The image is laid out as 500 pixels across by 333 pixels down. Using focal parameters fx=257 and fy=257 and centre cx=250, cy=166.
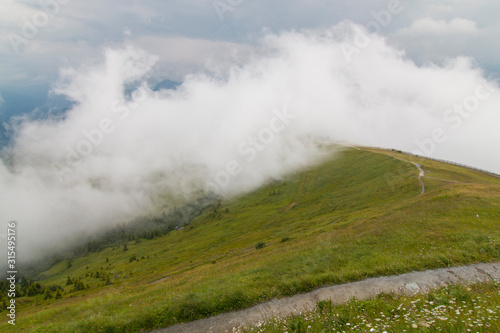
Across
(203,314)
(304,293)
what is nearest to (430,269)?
(304,293)

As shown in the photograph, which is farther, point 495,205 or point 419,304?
point 495,205

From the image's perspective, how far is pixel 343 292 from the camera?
21031 millimetres

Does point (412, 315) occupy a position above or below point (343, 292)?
above

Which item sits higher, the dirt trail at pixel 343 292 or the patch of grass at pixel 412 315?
the patch of grass at pixel 412 315

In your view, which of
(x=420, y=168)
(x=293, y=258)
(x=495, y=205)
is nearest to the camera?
(x=293, y=258)

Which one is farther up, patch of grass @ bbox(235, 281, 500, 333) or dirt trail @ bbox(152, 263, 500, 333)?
patch of grass @ bbox(235, 281, 500, 333)

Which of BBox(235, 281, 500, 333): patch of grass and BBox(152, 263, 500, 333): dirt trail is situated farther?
BBox(152, 263, 500, 333): dirt trail

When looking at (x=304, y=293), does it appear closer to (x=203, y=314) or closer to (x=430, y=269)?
(x=203, y=314)

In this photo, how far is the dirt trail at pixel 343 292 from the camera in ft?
63.7

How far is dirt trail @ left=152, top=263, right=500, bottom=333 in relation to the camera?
19.4 metres

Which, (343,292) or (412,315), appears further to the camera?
(343,292)

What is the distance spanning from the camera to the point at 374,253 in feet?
93.1

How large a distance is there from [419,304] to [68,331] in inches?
1051

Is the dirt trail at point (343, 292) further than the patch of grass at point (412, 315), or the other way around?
the dirt trail at point (343, 292)
